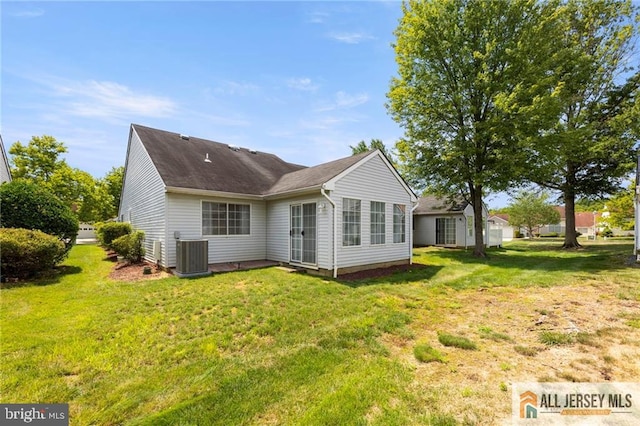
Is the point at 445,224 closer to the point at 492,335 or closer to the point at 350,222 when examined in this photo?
the point at 350,222

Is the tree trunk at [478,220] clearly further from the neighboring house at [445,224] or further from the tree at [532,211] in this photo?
the tree at [532,211]

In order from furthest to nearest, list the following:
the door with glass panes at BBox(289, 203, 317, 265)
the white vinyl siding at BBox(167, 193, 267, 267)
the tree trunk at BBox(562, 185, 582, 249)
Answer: the tree trunk at BBox(562, 185, 582, 249) < the white vinyl siding at BBox(167, 193, 267, 267) < the door with glass panes at BBox(289, 203, 317, 265)

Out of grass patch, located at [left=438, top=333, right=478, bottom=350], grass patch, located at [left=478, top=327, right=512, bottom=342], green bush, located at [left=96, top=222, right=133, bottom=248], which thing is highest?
green bush, located at [left=96, top=222, right=133, bottom=248]

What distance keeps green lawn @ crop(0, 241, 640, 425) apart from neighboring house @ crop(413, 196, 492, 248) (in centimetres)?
1207

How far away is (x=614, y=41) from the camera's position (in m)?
16.3

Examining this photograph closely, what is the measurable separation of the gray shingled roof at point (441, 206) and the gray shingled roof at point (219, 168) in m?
10.7

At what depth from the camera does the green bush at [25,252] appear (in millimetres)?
6922

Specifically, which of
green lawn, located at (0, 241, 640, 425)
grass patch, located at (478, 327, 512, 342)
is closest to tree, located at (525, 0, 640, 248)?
green lawn, located at (0, 241, 640, 425)

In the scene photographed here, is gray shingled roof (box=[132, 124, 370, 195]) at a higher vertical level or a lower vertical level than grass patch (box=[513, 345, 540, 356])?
higher

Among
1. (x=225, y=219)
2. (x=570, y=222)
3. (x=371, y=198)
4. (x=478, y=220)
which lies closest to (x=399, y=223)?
(x=371, y=198)

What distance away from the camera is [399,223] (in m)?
11.1

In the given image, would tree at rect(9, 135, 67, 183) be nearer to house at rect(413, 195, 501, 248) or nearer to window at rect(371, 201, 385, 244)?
window at rect(371, 201, 385, 244)

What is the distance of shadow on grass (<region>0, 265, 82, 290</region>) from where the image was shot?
6.89 metres

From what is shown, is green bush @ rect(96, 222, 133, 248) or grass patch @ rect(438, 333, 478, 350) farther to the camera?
green bush @ rect(96, 222, 133, 248)
